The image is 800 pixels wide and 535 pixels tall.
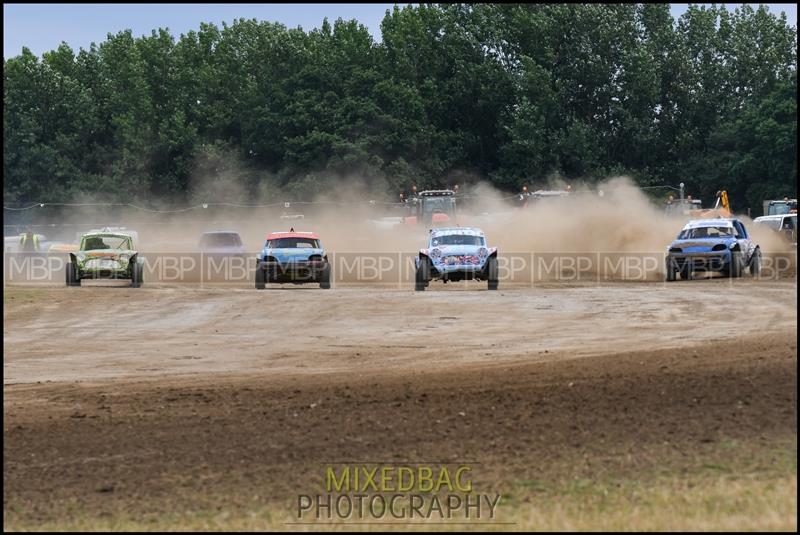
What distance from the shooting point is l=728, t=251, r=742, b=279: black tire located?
3116 centimetres

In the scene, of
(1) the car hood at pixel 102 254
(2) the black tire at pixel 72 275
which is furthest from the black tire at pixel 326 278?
(2) the black tire at pixel 72 275

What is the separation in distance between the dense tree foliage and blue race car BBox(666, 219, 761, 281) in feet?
148

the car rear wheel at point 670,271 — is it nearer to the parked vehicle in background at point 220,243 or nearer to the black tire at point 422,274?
the black tire at point 422,274

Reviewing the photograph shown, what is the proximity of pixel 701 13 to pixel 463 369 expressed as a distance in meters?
72.7

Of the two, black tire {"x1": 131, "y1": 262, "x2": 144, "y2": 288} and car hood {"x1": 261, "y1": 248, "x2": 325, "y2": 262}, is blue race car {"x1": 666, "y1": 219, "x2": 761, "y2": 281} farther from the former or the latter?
black tire {"x1": 131, "y1": 262, "x2": 144, "y2": 288}

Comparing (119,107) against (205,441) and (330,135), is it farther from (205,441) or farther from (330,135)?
(205,441)

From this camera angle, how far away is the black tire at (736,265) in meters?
31.2

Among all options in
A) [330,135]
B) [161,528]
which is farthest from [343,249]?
[161,528]

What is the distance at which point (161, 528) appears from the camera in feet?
31.4

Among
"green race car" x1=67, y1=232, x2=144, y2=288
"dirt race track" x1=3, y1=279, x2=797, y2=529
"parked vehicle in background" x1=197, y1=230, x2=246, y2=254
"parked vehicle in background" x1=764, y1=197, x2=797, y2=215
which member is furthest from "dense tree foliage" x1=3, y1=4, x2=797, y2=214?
"dirt race track" x1=3, y1=279, x2=797, y2=529

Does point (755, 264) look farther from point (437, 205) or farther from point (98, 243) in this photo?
point (437, 205)

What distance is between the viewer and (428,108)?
83375 millimetres

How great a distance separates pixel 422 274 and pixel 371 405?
56.8ft

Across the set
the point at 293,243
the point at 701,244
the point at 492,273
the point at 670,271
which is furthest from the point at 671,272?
the point at 293,243
